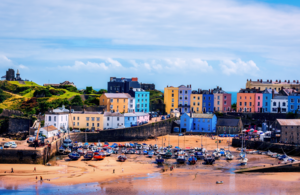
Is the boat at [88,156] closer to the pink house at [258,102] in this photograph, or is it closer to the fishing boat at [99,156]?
the fishing boat at [99,156]

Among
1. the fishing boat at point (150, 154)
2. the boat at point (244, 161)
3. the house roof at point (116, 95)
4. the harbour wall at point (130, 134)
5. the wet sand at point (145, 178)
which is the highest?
the house roof at point (116, 95)

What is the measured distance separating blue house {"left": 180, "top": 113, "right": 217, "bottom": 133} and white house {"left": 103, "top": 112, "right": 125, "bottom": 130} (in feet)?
39.7

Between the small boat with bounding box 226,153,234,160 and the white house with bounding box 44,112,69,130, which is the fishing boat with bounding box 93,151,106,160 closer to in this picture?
the white house with bounding box 44,112,69,130

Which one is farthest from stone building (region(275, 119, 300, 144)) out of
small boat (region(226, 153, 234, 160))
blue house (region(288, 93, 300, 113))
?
blue house (region(288, 93, 300, 113))

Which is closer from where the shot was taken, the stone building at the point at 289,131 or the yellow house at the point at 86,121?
the stone building at the point at 289,131

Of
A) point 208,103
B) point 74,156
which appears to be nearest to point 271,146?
point 208,103

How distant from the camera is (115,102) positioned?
3059 inches

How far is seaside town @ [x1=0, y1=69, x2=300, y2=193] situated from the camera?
4647 cm

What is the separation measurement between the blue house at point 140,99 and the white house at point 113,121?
14198mm

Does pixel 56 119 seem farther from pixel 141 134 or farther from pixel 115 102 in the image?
pixel 115 102

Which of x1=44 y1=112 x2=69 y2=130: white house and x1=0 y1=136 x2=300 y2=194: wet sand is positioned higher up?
x1=44 y1=112 x2=69 y2=130: white house

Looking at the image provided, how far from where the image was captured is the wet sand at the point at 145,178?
3828cm

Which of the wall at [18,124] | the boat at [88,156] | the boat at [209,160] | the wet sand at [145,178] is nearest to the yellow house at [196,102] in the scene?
the wet sand at [145,178]

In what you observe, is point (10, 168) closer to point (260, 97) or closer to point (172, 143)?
point (172, 143)
